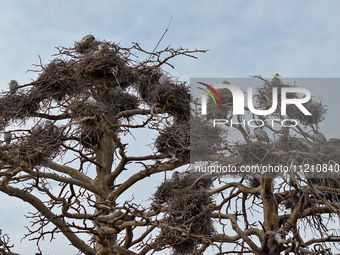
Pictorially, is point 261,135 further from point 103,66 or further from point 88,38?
point 88,38

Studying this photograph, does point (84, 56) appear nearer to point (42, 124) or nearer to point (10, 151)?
point (42, 124)

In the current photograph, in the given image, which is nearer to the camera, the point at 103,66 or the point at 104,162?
the point at 103,66

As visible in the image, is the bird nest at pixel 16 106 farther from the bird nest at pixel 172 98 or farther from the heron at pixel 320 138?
the heron at pixel 320 138

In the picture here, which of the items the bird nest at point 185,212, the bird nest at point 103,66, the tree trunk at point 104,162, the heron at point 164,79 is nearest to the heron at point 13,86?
the bird nest at point 103,66

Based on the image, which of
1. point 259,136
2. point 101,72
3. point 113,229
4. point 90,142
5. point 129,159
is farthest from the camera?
point 90,142

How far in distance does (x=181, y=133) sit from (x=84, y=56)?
6.42 feet

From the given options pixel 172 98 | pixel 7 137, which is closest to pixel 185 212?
pixel 172 98

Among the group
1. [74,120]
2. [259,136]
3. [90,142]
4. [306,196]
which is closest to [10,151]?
[74,120]

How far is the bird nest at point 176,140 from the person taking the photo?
6.80 m

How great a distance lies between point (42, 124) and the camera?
23.7ft

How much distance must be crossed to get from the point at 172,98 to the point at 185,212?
1938mm

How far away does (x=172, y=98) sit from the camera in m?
7.41

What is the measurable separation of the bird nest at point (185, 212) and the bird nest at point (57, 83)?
2.12m

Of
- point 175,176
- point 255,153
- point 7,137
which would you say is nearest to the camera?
point 255,153
